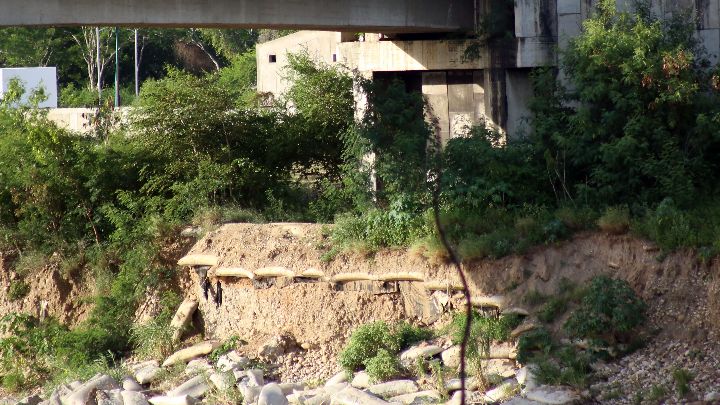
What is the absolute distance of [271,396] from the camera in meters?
14.1

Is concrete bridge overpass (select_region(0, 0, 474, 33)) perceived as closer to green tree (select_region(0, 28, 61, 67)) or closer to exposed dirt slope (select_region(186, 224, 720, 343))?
exposed dirt slope (select_region(186, 224, 720, 343))

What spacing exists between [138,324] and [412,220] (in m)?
4.93

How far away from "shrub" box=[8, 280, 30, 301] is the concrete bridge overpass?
545cm

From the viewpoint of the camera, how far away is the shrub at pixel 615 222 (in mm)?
14589

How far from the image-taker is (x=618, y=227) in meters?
14.6

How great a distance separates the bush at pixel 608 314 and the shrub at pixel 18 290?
10.4m

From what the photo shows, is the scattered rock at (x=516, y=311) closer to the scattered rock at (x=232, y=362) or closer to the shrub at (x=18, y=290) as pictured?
the scattered rock at (x=232, y=362)

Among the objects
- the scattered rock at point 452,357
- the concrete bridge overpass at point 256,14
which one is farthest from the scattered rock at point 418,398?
the concrete bridge overpass at point 256,14

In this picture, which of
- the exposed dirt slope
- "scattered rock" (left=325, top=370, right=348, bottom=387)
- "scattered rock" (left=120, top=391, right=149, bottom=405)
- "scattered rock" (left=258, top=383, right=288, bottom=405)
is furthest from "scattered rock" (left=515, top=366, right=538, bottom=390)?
"scattered rock" (left=120, top=391, right=149, bottom=405)

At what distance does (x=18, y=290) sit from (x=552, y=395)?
10.7m

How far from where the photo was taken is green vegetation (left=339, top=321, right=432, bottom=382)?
14.4m

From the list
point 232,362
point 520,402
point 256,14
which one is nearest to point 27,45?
Result: point 256,14

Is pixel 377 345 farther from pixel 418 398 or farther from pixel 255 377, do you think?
pixel 255 377

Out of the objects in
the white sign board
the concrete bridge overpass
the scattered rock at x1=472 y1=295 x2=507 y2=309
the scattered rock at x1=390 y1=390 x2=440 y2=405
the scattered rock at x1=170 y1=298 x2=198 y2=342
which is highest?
the white sign board
